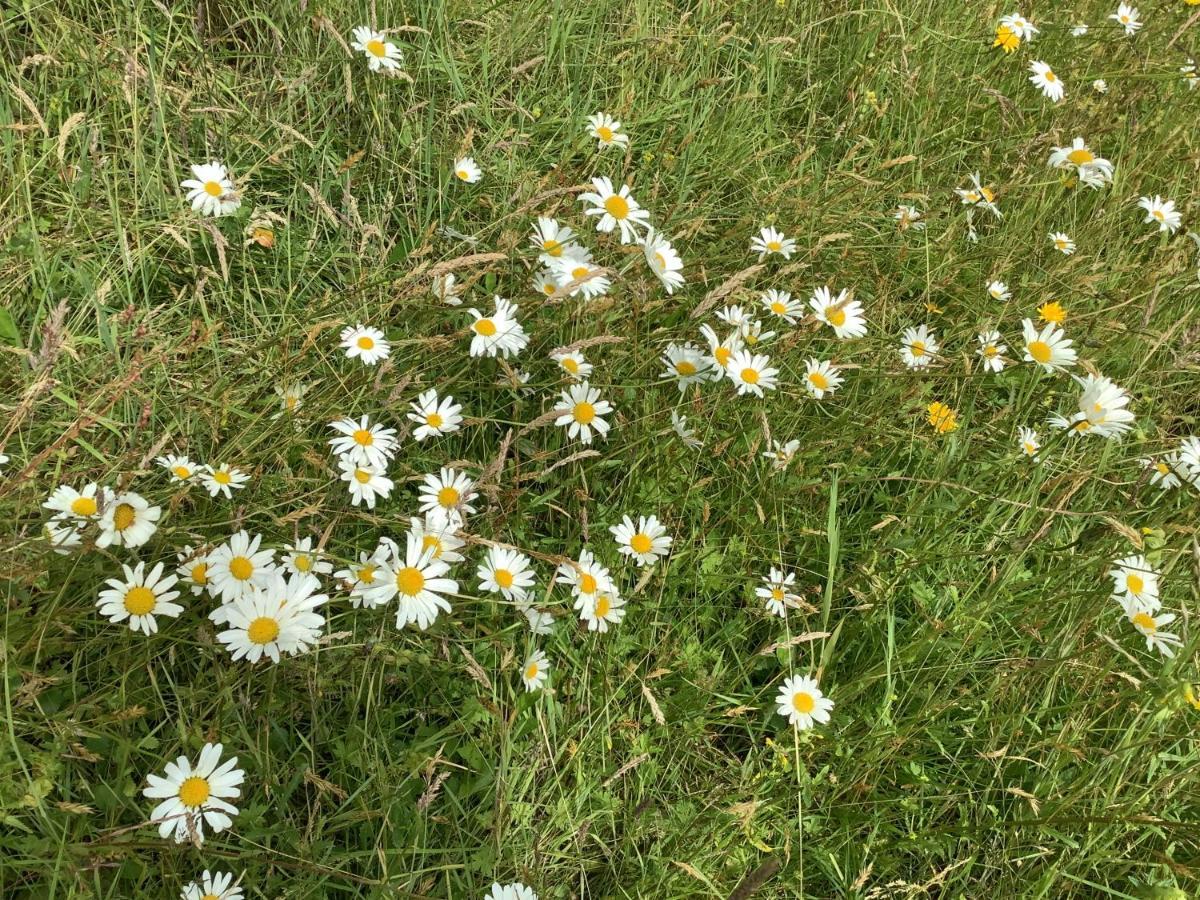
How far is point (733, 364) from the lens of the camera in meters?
1.93

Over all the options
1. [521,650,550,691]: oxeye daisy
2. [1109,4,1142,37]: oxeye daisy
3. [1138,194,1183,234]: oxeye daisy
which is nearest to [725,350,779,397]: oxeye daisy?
[521,650,550,691]: oxeye daisy

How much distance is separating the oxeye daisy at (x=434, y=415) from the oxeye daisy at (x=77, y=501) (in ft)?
1.88

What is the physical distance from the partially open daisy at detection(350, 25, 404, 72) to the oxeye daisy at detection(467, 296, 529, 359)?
33.3 inches

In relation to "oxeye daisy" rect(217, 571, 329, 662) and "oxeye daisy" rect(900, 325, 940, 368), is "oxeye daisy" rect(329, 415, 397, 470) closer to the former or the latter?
"oxeye daisy" rect(217, 571, 329, 662)

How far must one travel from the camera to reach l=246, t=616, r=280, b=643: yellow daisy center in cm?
131

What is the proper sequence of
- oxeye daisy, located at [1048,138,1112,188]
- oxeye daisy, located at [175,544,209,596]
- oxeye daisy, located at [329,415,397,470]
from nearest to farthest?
oxeye daisy, located at [175,544,209,596]
oxeye daisy, located at [329,415,397,470]
oxeye daisy, located at [1048,138,1112,188]

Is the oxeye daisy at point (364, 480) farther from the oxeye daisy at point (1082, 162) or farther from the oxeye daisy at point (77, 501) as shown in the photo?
the oxeye daisy at point (1082, 162)

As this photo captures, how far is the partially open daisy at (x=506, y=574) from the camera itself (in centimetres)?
159

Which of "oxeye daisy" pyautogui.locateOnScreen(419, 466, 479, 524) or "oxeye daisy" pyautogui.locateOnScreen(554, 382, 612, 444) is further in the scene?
"oxeye daisy" pyautogui.locateOnScreen(554, 382, 612, 444)

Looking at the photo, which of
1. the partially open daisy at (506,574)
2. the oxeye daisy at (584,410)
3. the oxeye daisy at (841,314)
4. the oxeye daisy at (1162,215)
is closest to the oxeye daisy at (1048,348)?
the oxeye daisy at (841,314)

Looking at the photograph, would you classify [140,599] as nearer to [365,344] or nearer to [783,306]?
[365,344]

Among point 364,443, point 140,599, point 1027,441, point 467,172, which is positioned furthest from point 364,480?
point 1027,441

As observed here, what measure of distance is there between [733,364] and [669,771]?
880 millimetres

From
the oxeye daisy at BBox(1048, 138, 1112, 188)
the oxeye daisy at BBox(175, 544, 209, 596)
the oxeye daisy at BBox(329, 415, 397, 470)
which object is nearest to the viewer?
the oxeye daisy at BBox(175, 544, 209, 596)
